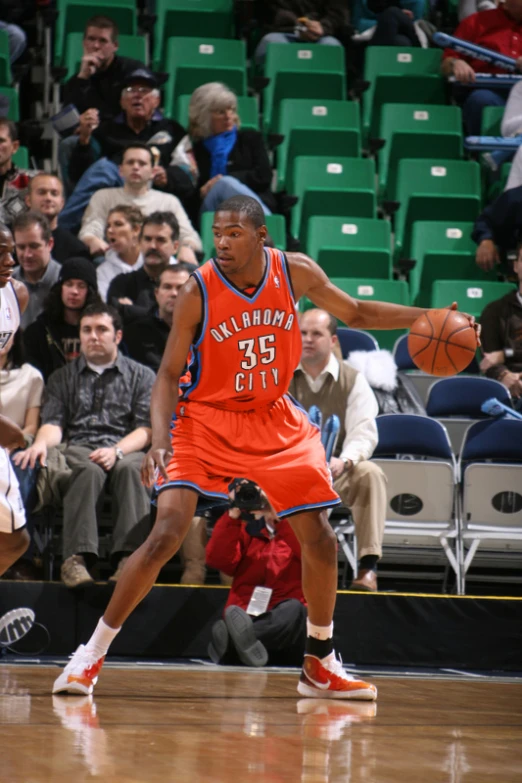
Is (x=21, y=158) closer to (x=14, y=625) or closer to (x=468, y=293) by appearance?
(x=468, y=293)

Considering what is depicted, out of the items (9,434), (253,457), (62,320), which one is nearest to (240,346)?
(253,457)

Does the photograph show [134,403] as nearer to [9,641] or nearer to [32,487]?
[32,487]

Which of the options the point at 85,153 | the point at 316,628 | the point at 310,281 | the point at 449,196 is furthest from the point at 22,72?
the point at 316,628

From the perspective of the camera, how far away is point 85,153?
325 inches

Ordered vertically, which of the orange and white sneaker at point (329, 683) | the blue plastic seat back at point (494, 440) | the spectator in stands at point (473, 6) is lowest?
the orange and white sneaker at point (329, 683)

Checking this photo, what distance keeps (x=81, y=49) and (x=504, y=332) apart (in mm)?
4245

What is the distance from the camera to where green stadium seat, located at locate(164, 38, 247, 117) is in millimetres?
9164

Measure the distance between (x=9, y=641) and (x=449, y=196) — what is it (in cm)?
495

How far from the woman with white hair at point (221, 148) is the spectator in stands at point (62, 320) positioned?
1.70 metres

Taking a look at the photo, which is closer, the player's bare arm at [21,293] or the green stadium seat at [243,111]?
the player's bare arm at [21,293]

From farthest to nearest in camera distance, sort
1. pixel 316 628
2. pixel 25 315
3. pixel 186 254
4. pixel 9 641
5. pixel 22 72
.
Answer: pixel 22 72 < pixel 186 254 < pixel 25 315 < pixel 9 641 < pixel 316 628

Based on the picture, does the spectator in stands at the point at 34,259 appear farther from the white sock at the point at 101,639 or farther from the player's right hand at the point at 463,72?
the player's right hand at the point at 463,72

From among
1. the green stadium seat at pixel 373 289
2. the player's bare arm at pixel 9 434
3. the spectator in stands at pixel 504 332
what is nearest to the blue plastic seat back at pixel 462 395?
the spectator in stands at pixel 504 332

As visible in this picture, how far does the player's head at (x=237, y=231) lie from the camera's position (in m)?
4.05
